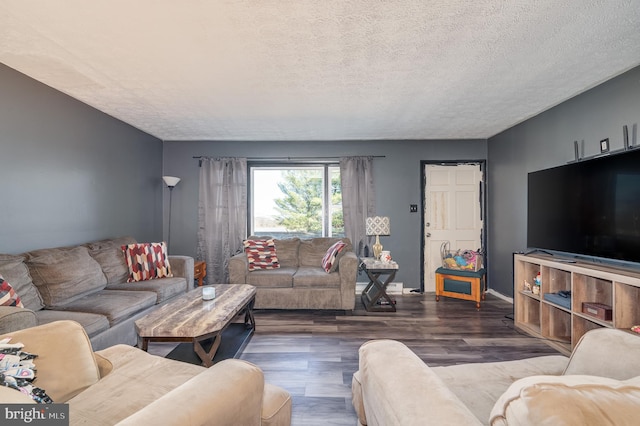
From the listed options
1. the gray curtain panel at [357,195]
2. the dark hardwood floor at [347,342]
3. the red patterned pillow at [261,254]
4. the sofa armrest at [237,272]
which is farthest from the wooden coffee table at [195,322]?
the gray curtain panel at [357,195]

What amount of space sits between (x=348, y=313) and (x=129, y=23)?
346 cm

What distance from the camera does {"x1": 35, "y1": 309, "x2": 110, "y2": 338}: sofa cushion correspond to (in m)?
2.19

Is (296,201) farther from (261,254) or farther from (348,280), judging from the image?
(348,280)

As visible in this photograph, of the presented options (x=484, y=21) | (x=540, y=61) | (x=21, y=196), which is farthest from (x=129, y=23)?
(x=540, y=61)

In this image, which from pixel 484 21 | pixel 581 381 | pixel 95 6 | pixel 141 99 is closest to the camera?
pixel 581 381

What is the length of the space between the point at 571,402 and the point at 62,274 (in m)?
3.34

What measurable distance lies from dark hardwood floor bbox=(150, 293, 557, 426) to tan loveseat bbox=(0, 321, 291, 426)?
2.79 ft

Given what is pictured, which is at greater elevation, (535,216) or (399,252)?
(535,216)

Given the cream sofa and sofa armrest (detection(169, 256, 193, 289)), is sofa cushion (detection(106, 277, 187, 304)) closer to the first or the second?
sofa armrest (detection(169, 256, 193, 289))

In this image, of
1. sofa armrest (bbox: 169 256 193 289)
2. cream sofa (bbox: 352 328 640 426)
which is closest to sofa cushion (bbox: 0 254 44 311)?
sofa armrest (bbox: 169 256 193 289)

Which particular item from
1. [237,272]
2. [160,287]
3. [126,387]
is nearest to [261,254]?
[237,272]

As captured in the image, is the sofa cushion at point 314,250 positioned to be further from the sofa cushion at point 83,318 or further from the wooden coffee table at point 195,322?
the sofa cushion at point 83,318

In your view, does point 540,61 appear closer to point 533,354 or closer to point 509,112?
point 509,112

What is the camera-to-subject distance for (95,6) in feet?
5.72
